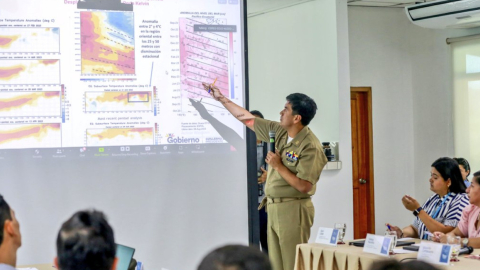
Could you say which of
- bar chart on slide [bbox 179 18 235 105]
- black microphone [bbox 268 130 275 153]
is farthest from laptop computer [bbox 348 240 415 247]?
bar chart on slide [bbox 179 18 235 105]

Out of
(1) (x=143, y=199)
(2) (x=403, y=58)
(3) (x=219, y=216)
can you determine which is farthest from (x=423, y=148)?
(1) (x=143, y=199)

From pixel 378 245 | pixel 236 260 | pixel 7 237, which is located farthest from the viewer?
pixel 378 245

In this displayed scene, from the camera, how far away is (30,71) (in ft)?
13.2

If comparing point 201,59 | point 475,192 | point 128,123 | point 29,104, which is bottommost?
point 475,192

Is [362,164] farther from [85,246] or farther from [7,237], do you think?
[85,246]

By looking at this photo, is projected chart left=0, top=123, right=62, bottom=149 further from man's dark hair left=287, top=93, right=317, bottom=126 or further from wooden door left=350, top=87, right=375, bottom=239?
wooden door left=350, top=87, right=375, bottom=239

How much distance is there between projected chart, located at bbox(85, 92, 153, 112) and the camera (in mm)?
4117

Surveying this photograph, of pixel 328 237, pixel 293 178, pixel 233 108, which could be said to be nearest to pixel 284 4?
pixel 233 108

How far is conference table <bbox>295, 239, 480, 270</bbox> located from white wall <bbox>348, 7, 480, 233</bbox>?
11.7ft

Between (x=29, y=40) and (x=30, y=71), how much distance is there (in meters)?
0.20

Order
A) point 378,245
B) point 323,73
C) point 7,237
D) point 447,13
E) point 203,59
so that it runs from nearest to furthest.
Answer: point 7,237, point 378,245, point 203,59, point 447,13, point 323,73

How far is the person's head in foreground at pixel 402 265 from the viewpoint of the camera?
946mm

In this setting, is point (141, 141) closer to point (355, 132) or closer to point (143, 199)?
point (143, 199)

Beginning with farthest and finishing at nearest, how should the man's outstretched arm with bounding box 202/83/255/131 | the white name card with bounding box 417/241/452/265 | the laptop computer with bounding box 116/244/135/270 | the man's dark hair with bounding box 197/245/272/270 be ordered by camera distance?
1. the man's outstretched arm with bounding box 202/83/255/131
2. the white name card with bounding box 417/241/452/265
3. the laptop computer with bounding box 116/244/135/270
4. the man's dark hair with bounding box 197/245/272/270
